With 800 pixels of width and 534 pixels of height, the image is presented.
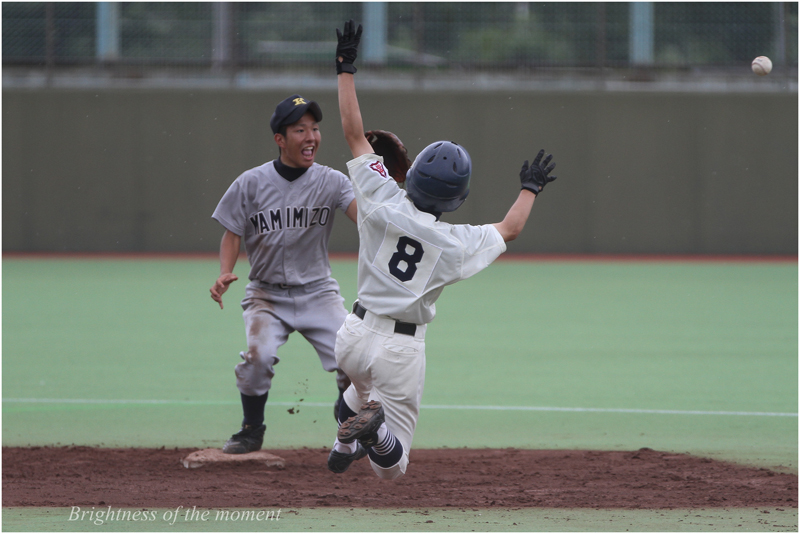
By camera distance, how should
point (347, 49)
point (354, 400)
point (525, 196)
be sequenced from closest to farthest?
point (525, 196), point (347, 49), point (354, 400)

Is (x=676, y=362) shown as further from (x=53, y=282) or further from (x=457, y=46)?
(x=457, y=46)

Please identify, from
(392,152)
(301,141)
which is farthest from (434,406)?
(392,152)

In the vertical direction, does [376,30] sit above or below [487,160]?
above

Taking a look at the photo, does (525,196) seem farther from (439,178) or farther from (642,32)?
(642,32)

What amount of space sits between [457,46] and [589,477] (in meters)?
16.5

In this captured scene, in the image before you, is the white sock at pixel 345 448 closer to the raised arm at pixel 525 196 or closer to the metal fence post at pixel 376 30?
the raised arm at pixel 525 196

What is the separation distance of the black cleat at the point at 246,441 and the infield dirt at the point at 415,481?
0.12 metres

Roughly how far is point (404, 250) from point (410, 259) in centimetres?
5

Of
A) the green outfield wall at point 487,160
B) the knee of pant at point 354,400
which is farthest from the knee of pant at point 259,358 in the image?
the green outfield wall at point 487,160

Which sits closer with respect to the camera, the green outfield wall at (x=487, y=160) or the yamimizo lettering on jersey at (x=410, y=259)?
the yamimizo lettering on jersey at (x=410, y=259)

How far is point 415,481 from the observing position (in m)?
5.11

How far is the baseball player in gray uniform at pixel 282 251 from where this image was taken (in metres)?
5.52

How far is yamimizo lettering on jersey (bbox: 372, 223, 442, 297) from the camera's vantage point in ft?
13.3

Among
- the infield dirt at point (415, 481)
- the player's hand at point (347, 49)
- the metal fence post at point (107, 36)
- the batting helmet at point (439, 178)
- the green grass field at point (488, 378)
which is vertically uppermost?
the metal fence post at point (107, 36)
